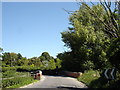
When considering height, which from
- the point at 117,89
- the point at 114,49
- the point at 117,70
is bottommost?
the point at 117,89

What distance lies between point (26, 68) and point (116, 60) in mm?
54359

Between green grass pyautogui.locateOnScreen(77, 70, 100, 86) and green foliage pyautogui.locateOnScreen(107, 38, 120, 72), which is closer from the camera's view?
green foliage pyautogui.locateOnScreen(107, 38, 120, 72)

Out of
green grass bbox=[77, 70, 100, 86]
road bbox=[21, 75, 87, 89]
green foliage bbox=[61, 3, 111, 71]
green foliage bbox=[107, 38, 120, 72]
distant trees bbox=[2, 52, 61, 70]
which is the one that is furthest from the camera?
distant trees bbox=[2, 52, 61, 70]

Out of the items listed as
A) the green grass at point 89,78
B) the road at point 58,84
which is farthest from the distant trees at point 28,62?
the road at point 58,84

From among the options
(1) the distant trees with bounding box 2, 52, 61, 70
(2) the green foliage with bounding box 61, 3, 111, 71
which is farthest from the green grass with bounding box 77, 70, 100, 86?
(1) the distant trees with bounding box 2, 52, 61, 70

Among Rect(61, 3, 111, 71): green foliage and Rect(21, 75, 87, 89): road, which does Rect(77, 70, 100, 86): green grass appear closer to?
Rect(21, 75, 87, 89): road

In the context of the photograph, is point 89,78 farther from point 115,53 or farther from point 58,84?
point 115,53

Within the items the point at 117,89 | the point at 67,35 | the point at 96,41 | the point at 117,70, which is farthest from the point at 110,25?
the point at 67,35

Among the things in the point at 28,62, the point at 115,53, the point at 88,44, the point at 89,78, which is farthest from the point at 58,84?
the point at 28,62

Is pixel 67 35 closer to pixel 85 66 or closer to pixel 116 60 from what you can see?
pixel 85 66

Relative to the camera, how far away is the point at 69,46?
150 ft

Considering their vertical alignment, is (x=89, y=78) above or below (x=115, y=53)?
below

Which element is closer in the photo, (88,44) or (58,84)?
(58,84)

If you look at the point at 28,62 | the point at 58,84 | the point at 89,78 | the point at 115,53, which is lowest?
the point at 58,84
